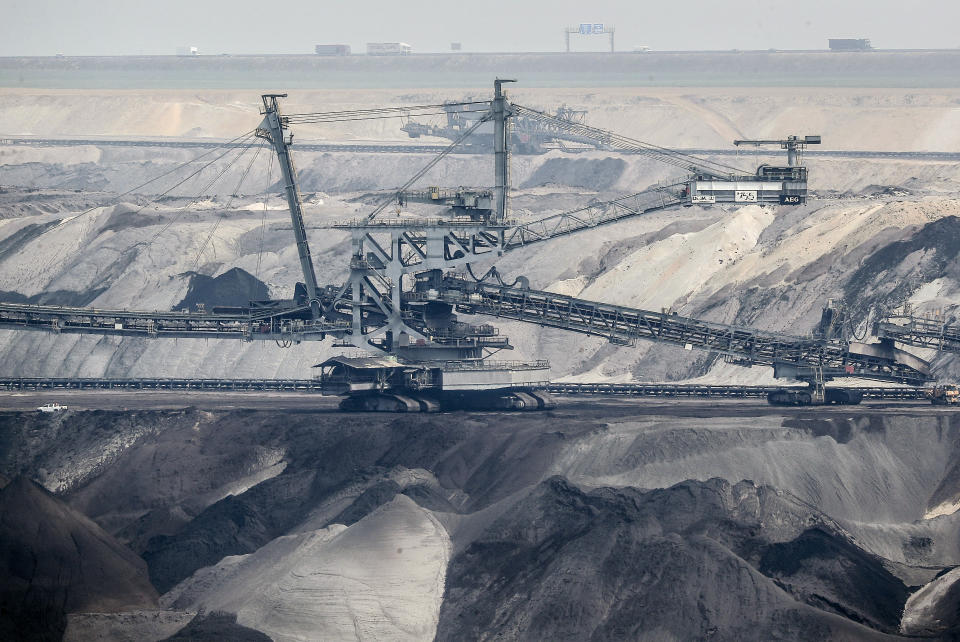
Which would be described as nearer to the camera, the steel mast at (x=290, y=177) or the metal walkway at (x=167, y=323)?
the steel mast at (x=290, y=177)

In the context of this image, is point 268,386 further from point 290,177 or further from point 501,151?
point 501,151

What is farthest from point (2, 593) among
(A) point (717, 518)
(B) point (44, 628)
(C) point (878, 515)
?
(C) point (878, 515)

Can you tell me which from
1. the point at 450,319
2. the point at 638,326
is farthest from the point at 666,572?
the point at 450,319

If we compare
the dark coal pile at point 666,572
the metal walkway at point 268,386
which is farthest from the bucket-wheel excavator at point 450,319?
the dark coal pile at point 666,572

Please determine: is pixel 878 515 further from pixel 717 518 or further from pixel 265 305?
pixel 265 305

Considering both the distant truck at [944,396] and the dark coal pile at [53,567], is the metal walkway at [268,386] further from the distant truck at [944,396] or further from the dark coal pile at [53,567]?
the dark coal pile at [53,567]

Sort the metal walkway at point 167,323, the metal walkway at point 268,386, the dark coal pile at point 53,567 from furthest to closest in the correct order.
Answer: the metal walkway at point 268,386
the metal walkway at point 167,323
the dark coal pile at point 53,567
